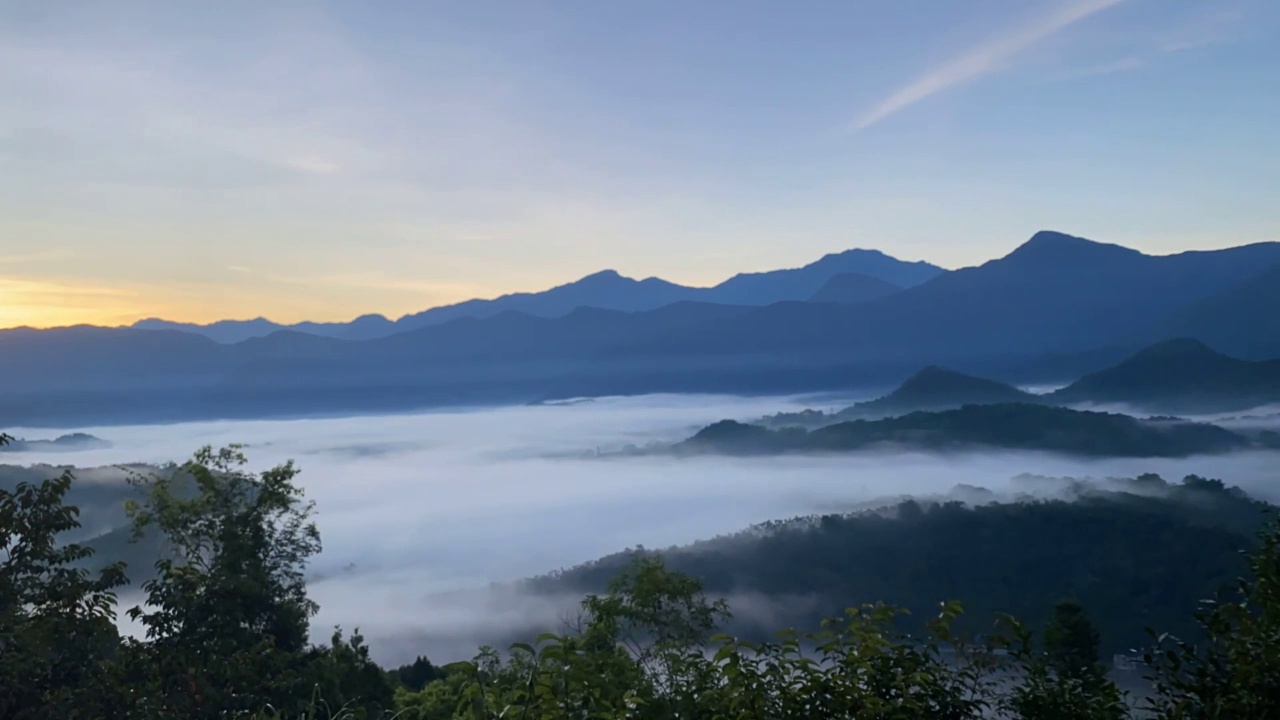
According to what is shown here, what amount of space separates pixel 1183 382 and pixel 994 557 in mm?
37633

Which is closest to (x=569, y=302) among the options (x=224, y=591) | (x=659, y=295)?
(x=659, y=295)

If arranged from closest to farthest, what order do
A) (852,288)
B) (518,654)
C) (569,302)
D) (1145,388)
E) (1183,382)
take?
(518,654) < (1183,382) < (1145,388) < (852,288) < (569,302)

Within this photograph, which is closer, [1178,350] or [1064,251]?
[1178,350]

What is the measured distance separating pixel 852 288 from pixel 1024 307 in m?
34.7

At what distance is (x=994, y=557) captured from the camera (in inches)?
2104

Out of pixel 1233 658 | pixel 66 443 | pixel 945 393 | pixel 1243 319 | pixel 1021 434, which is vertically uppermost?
pixel 1243 319

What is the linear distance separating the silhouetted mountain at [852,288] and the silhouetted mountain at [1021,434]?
2290cm

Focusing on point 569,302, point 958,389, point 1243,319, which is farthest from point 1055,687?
point 569,302

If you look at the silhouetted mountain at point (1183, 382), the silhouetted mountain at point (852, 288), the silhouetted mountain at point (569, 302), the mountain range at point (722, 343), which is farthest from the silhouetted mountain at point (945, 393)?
the silhouetted mountain at point (569, 302)

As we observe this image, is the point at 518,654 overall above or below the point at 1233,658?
below

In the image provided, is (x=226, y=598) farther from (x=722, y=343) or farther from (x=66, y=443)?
(x=722, y=343)

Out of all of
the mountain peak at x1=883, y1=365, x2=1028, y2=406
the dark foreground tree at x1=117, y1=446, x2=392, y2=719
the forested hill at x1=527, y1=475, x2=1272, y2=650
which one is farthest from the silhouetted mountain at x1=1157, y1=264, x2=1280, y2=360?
the dark foreground tree at x1=117, y1=446, x2=392, y2=719

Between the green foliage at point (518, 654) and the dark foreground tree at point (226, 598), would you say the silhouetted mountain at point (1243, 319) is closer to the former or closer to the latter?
the green foliage at point (518, 654)

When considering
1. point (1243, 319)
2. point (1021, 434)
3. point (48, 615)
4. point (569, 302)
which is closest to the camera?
point (48, 615)
